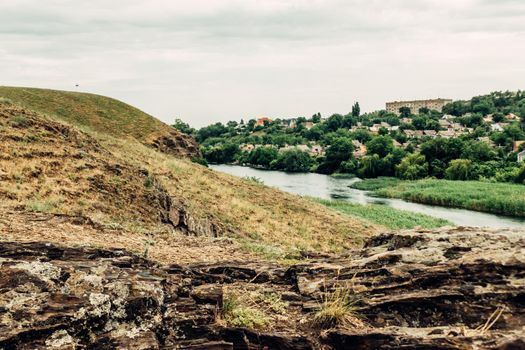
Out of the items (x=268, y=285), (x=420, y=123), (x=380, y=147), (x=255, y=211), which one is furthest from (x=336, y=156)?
(x=268, y=285)

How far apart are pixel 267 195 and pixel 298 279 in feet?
76.3

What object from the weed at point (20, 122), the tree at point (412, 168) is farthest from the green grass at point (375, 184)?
the weed at point (20, 122)

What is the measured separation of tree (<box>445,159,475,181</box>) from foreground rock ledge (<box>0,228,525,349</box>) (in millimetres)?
72173

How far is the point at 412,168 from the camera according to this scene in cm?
7738

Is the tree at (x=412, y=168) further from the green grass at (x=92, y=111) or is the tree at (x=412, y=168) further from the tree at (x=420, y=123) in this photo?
the tree at (x=420, y=123)

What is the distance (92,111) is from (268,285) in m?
47.0

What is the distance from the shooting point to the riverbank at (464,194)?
153 ft

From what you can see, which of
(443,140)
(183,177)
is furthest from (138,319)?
(443,140)

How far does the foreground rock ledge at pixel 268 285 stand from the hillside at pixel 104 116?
38284 mm

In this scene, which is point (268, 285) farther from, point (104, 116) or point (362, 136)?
point (362, 136)

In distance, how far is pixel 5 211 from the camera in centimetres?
1047

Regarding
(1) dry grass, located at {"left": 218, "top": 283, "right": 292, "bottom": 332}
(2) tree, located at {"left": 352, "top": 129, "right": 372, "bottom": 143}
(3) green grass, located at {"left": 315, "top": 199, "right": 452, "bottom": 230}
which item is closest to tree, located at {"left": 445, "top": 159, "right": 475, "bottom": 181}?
(3) green grass, located at {"left": 315, "top": 199, "right": 452, "bottom": 230}

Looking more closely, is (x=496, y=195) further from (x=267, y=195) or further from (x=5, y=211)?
(x=5, y=211)

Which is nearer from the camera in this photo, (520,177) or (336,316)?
(336,316)
